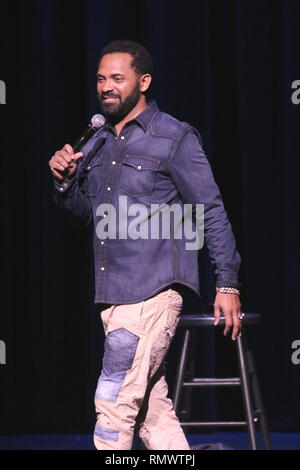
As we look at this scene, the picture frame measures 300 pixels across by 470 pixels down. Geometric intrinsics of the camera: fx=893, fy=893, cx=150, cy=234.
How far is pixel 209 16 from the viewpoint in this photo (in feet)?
12.2

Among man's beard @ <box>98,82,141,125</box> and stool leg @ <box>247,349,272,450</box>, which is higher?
man's beard @ <box>98,82,141,125</box>

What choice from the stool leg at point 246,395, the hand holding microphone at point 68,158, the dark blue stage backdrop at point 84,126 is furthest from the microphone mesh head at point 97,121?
the dark blue stage backdrop at point 84,126

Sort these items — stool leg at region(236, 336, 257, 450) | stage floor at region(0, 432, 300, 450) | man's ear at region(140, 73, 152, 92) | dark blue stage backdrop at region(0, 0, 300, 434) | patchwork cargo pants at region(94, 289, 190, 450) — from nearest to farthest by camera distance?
patchwork cargo pants at region(94, 289, 190, 450)
man's ear at region(140, 73, 152, 92)
stool leg at region(236, 336, 257, 450)
stage floor at region(0, 432, 300, 450)
dark blue stage backdrop at region(0, 0, 300, 434)

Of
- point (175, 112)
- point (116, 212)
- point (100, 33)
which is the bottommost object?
point (116, 212)

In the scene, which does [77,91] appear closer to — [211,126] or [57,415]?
[211,126]

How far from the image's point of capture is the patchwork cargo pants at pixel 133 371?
2184mm

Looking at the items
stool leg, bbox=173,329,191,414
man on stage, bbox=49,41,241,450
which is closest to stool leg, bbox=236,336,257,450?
stool leg, bbox=173,329,191,414

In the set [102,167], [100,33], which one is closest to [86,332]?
[100,33]

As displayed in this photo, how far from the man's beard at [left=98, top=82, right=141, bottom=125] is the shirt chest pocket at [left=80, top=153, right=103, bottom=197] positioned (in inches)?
4.8

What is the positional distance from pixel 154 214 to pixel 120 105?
31 cm

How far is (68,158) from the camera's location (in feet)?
7.52

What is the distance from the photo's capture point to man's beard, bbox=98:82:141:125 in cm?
235

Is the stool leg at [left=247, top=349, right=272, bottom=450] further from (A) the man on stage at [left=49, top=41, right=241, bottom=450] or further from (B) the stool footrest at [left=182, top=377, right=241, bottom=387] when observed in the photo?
(A) the man on stage at [left=49, top=41, right=241, bottom=450]

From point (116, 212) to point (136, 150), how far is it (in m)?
0.18
